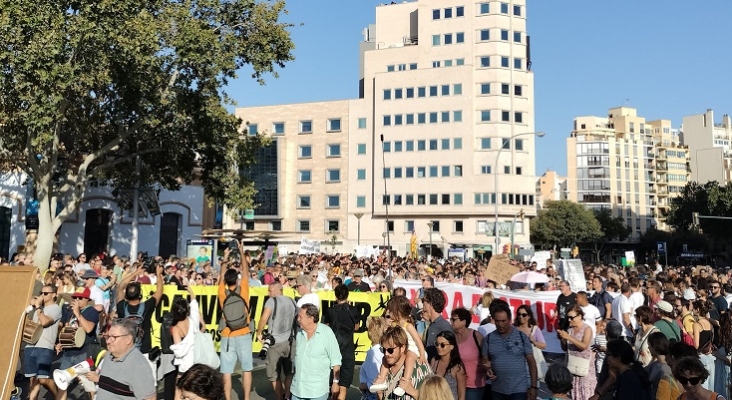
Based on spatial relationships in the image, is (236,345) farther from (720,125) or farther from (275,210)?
(720,125)

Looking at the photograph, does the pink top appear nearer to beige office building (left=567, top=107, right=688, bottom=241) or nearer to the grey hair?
the grey hair

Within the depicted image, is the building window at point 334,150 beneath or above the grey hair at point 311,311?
above

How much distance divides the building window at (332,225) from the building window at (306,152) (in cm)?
768

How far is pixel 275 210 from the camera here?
7500 cm

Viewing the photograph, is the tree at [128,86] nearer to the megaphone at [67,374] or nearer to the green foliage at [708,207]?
the megaphone at [67,374]

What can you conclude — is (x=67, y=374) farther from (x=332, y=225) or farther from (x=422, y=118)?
(x=332, y=225)

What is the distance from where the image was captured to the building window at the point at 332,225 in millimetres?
73312

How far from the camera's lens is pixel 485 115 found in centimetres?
6856

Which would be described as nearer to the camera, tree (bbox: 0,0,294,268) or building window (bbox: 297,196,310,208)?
tree (bbox: 0,0,294,268)

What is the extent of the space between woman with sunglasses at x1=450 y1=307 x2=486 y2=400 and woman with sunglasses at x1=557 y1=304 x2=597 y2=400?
71.2 inches

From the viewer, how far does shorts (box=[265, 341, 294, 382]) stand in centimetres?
983

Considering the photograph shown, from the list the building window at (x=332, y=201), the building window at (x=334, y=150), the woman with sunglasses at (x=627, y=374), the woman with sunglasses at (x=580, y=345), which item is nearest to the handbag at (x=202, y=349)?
the woman with sunglasses at (x=580, y=345)

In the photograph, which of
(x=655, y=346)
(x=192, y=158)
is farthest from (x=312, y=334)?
(x=192, y=158)

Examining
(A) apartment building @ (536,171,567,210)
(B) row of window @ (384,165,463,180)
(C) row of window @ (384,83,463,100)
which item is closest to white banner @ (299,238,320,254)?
(B) row of window @ (384,165,463,180)
